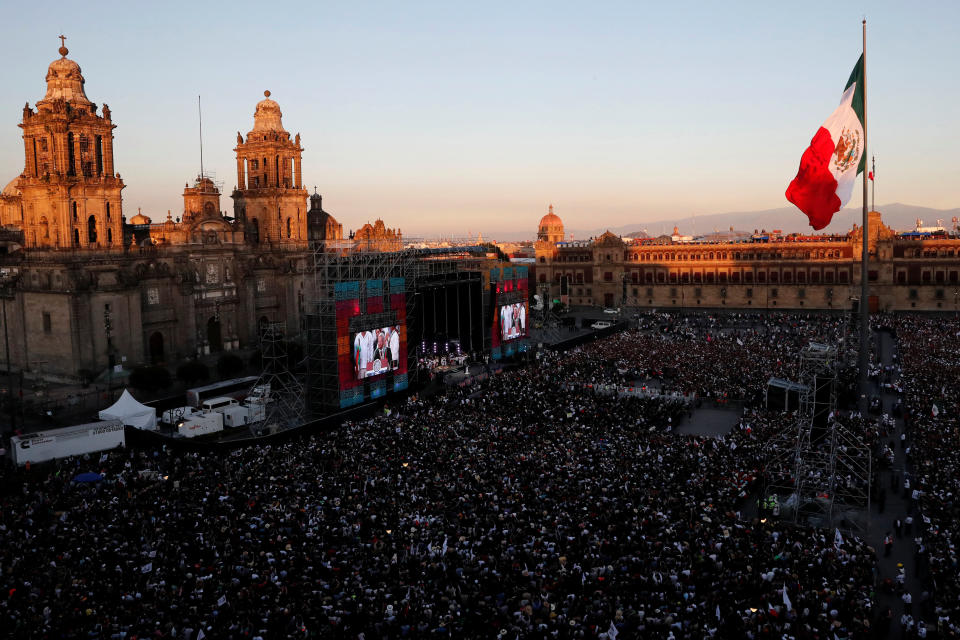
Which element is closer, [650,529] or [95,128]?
[650,529]

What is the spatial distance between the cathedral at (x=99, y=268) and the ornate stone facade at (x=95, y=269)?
67mm

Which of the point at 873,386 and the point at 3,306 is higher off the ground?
the point at 3,306

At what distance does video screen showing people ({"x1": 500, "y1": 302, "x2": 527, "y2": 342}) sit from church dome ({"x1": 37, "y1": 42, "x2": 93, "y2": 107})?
30.9 metres

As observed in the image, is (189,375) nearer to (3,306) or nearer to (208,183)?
(3,306)

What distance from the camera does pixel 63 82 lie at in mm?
47281

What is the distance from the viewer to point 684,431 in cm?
3572

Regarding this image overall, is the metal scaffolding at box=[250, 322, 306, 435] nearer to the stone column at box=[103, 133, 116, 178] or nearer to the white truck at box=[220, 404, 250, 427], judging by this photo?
the white truck at box=[220, 404, 250, 427]

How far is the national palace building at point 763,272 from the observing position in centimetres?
8362

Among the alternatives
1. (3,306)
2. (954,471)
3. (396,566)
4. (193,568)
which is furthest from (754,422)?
(3,306)

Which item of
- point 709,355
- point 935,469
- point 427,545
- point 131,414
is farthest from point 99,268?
point 935,469

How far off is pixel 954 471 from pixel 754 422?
9.42 metres

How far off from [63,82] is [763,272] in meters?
75.0

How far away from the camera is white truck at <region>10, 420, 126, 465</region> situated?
30.0m

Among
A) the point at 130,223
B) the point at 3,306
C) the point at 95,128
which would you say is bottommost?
the point at 3,306
